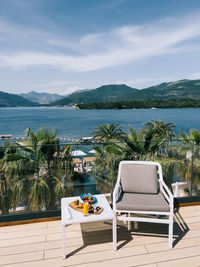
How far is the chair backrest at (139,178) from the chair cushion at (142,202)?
108 millimetres

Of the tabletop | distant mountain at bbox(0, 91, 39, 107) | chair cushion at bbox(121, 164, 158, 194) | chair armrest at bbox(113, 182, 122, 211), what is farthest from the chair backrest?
distant mountain at bbox(0, 91, 39, 107)

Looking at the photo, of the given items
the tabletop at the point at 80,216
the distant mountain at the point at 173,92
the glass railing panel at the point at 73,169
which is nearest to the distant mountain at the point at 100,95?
the distant mountain at the point at 173,92

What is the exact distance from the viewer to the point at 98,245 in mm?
2318

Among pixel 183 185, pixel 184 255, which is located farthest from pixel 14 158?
pixel 183 185

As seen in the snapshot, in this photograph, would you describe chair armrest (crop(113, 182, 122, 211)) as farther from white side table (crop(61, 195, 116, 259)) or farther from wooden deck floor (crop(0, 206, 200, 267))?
wooden deck floor (crop(0, 206, 200, 267))

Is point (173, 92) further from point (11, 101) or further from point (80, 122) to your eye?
point (11, 101)

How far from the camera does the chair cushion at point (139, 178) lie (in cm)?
278

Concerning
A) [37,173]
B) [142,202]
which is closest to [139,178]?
[142,202]

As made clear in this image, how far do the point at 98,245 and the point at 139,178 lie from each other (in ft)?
3.26

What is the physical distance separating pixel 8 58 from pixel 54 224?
13.7 meters

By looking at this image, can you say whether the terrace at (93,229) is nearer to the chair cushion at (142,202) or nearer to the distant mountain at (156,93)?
the chair cushion at (142,202)

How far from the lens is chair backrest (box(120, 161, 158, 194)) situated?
278cm

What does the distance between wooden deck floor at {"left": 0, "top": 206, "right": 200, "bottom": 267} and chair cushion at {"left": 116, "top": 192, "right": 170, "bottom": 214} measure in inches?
15.9

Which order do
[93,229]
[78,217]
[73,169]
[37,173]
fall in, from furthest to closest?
[73,169] < [37,173] < [93,229] < [78,217]
